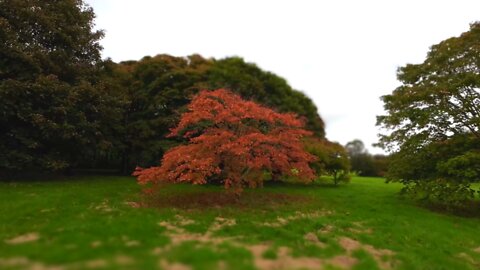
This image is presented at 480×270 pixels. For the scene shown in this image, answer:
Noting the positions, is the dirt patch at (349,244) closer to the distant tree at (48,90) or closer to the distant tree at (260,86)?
the distant tree at (48,90)

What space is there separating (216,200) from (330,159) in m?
11.4

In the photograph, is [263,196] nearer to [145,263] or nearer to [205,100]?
[205,100]

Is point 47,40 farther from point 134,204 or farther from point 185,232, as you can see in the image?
point 185,232

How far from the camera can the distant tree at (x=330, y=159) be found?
2244cm

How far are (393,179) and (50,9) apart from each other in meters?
21.5

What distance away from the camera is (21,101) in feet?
59.6

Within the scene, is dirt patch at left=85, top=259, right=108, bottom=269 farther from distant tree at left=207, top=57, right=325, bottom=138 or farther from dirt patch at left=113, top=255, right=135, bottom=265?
distant tree at left=207, top=57, right=325, bottom=138

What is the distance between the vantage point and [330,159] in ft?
77.3

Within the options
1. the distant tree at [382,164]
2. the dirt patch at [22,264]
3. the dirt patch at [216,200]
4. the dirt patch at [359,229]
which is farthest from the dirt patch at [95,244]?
the distant tree at [382,164]

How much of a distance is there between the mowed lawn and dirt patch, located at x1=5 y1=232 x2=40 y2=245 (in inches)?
1.2

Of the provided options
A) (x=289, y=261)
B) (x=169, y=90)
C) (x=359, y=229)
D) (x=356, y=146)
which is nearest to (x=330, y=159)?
(x=169, y=90)

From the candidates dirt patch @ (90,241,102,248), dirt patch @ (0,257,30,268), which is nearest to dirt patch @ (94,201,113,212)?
dirt patch @ (90,241,102,248)

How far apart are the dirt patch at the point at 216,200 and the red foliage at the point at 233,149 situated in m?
0.83

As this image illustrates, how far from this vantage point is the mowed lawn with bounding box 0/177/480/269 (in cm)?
736
